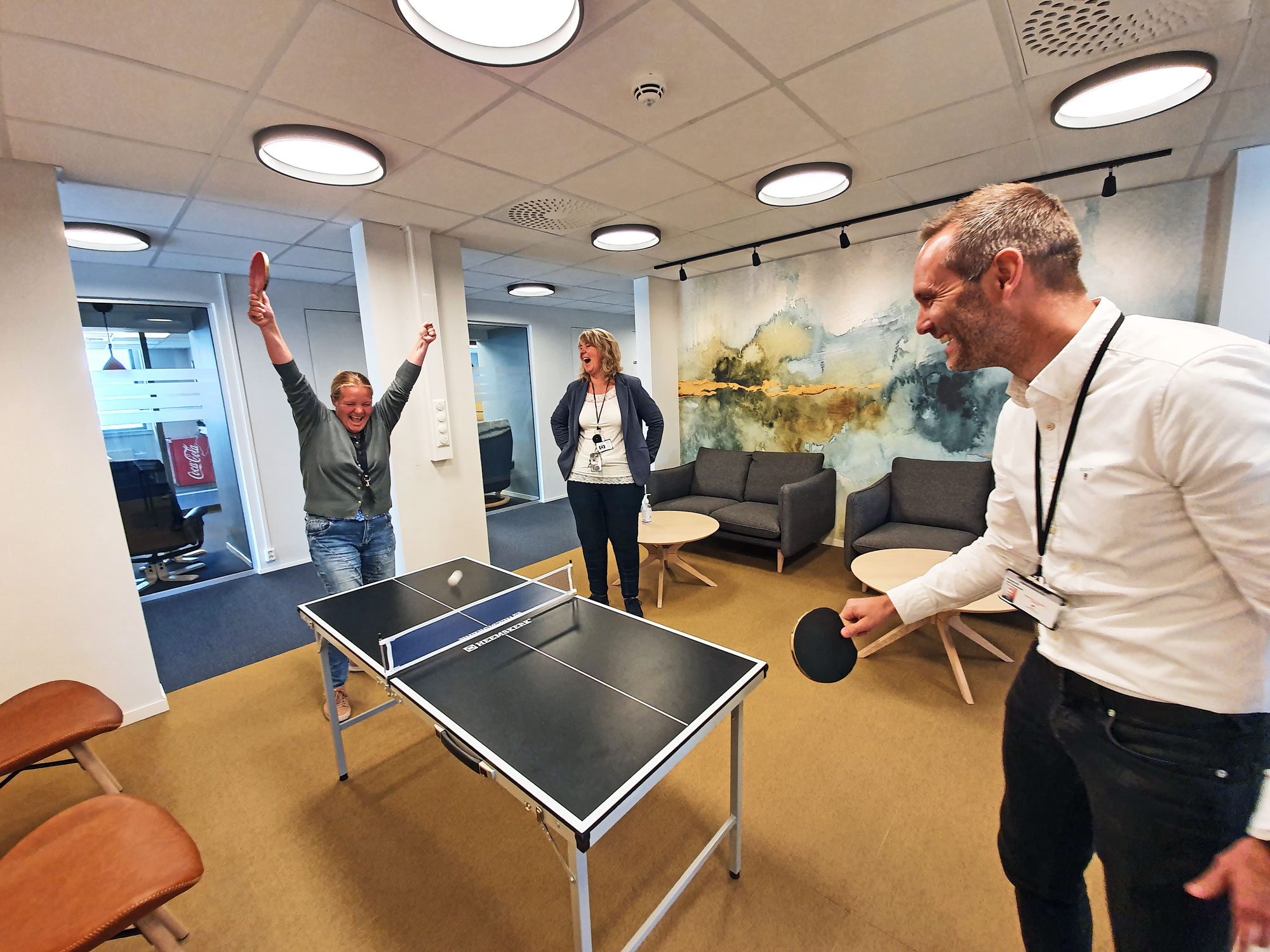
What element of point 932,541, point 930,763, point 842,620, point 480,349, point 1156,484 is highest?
point 480,349

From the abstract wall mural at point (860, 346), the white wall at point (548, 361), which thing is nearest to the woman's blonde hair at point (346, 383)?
the abstract wall mural at point (860, 346)

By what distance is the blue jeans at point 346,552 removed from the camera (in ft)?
7.92

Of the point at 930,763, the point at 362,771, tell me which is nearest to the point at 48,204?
the point at 362,771

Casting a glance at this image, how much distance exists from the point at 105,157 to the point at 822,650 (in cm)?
358

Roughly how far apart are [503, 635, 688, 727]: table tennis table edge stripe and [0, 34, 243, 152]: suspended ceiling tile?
2300 millimetres

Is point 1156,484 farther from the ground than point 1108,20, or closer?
closer

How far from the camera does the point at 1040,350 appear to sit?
90cm

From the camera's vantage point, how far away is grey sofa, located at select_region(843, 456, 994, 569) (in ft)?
12.0

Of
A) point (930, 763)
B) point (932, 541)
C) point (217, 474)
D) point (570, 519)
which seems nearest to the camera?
point (930, 763)

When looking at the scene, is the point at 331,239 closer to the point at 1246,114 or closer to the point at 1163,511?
A: the point at 1163,511

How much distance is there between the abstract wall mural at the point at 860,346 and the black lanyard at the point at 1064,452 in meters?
3.43

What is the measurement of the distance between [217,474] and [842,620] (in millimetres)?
5813

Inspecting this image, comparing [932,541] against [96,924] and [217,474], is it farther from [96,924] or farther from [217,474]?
[217,474]

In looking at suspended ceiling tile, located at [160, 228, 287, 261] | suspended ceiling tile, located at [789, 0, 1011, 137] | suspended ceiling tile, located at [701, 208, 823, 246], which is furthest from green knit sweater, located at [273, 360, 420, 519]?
suspended ceiling tile, located at [701, 208, 823, 246]
